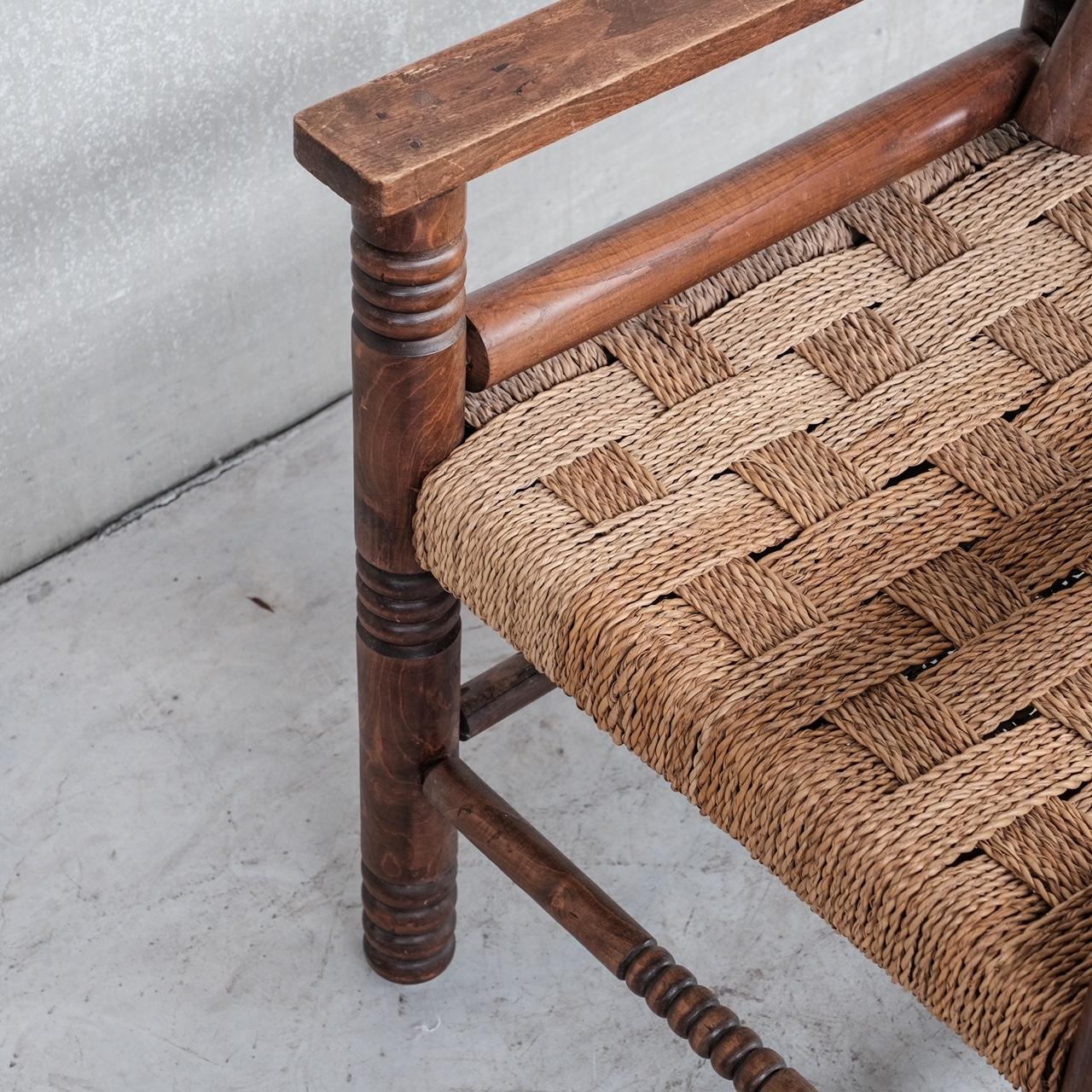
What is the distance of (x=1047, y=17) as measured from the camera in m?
1.08

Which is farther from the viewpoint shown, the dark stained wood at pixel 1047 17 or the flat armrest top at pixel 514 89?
the dark stained wood at pixel 1047 17

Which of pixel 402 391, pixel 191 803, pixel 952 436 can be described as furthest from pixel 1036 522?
pixel 191 803

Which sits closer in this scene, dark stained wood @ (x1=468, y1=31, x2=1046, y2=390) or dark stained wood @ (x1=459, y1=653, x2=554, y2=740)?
dark stained wood @ (x1=468, y1=31, x2=1046, y2=390)

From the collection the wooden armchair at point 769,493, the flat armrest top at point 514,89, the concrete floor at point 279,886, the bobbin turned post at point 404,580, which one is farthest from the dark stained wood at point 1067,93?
the concrete floor at point 279,886

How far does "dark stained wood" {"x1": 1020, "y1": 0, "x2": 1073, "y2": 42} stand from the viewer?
3.54ft

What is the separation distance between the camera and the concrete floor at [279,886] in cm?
112

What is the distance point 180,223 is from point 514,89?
1.77 ft

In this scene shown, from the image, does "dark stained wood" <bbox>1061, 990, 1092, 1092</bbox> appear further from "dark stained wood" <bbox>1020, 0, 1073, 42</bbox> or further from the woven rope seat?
"dark stained wood" <bbox>1020, 0, 1073, 42</bbox>

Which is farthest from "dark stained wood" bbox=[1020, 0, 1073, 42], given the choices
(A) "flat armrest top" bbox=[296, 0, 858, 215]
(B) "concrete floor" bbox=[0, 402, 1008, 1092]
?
(B) "concrete floor" bbox=[0, 402, 1008, 1092]

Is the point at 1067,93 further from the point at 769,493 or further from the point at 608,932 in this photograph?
the point at 608,932

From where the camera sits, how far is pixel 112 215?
4.08 ft

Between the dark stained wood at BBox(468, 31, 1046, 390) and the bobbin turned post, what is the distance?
51 millimetres

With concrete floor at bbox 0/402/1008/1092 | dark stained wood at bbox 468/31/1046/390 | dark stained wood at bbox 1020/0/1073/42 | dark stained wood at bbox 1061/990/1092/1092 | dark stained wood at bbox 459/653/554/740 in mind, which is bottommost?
concrete floor at bbox 0/402/1008/1092

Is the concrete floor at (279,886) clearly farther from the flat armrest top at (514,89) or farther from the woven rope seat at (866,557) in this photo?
the flat armrest top at (514,89)
